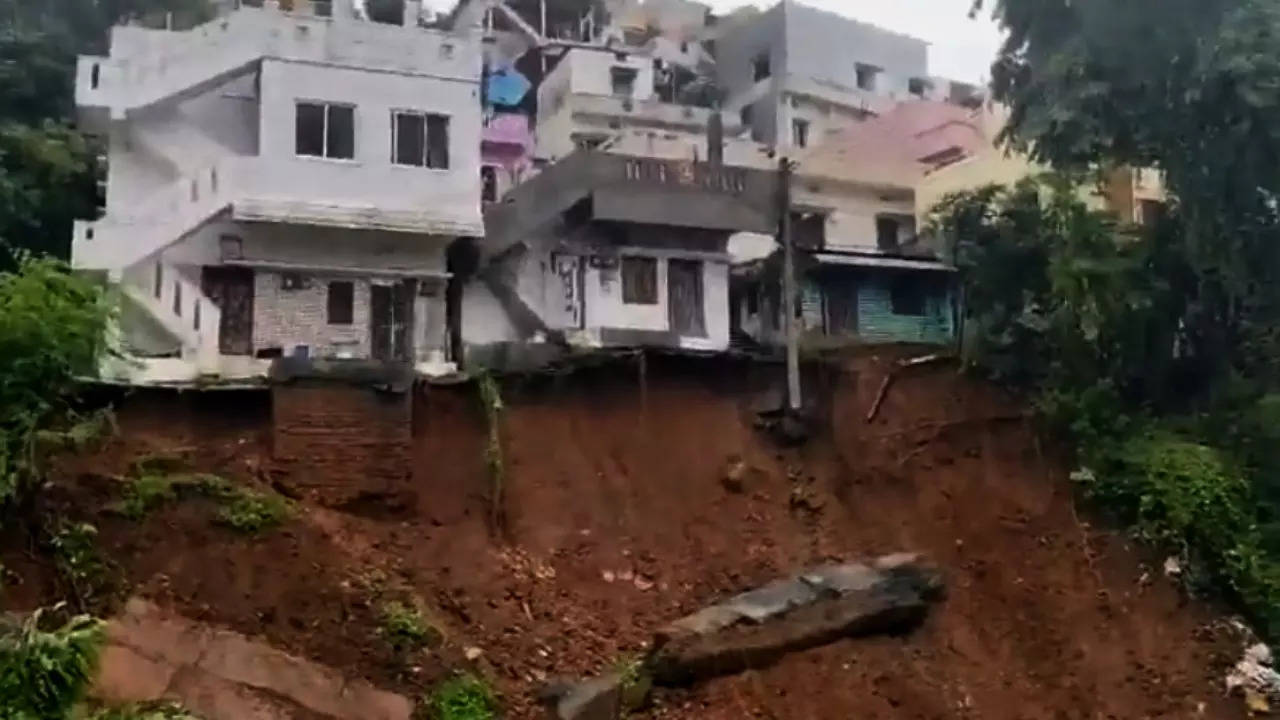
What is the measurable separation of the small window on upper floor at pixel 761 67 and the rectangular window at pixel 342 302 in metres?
16.2

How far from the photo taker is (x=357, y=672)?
14992mm

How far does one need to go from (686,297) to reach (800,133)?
39.4ft

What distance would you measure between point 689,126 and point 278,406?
1646 cm

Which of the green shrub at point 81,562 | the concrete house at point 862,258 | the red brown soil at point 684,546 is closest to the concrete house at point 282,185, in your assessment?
the red brown soil at point 684,546

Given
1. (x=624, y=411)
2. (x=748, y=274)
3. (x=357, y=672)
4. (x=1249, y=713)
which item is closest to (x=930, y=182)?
(x=748, y=274)

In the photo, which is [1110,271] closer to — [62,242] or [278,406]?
[278,406]

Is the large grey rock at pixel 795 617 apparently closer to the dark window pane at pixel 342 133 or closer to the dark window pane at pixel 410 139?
the dark window pane at pixel 410 139

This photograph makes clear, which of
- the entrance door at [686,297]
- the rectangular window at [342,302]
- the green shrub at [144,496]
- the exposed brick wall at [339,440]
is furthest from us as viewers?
the entrance door at [686,297]

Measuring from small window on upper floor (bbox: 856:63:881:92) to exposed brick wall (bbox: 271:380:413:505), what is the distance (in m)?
21.5

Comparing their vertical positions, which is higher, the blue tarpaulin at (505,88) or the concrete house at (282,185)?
the blue tarpaulin at (505,88)

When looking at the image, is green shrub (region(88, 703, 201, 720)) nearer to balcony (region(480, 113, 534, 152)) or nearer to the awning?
the awning

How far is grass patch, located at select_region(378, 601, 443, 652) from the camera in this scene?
15.2 metres

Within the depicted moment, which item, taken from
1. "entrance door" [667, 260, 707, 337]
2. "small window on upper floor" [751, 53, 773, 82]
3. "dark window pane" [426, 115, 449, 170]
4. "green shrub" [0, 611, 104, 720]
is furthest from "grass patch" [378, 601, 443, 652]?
"small window on upper floor" [751, 53, 773, 82]

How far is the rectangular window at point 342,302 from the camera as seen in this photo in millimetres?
22297
